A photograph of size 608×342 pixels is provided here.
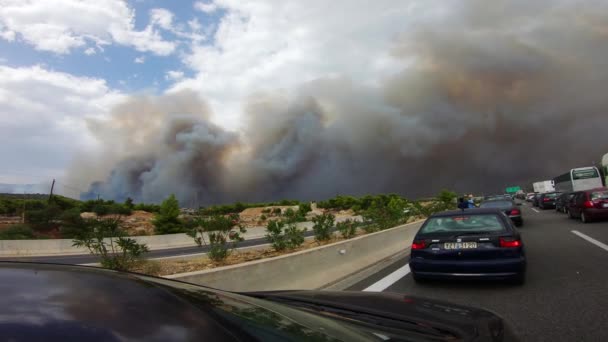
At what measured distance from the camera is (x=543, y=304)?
5.59 meters

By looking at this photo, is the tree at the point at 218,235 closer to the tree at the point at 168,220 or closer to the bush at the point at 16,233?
the bush at the point at 16,233

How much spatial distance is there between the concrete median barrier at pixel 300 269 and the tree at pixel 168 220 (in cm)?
2925

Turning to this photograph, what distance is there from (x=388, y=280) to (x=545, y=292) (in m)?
2.64

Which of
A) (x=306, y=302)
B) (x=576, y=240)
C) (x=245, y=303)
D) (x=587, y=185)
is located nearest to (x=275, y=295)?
(x=306, y=302)

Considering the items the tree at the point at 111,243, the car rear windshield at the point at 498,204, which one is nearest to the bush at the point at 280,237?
the tree at the point at 111,243

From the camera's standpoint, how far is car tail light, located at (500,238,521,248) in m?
6.79

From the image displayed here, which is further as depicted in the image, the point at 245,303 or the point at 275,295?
the point at 275,295

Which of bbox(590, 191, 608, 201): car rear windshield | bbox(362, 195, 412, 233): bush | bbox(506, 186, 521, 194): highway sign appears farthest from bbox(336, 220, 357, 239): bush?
bbox(506, 186, 521, 194): highway sign

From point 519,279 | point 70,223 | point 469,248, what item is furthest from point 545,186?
point 469,248

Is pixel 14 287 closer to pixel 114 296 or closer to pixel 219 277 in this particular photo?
pixel 114 296

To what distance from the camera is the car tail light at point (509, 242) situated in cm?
679

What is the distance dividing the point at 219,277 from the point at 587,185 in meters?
46.5

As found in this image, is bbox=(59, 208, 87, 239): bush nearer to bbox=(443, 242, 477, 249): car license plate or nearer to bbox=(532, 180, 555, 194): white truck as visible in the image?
bbox=(443, 242, 477, 249): car license plate

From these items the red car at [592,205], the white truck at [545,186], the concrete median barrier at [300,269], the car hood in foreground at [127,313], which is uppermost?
the white truck at [545,186]
